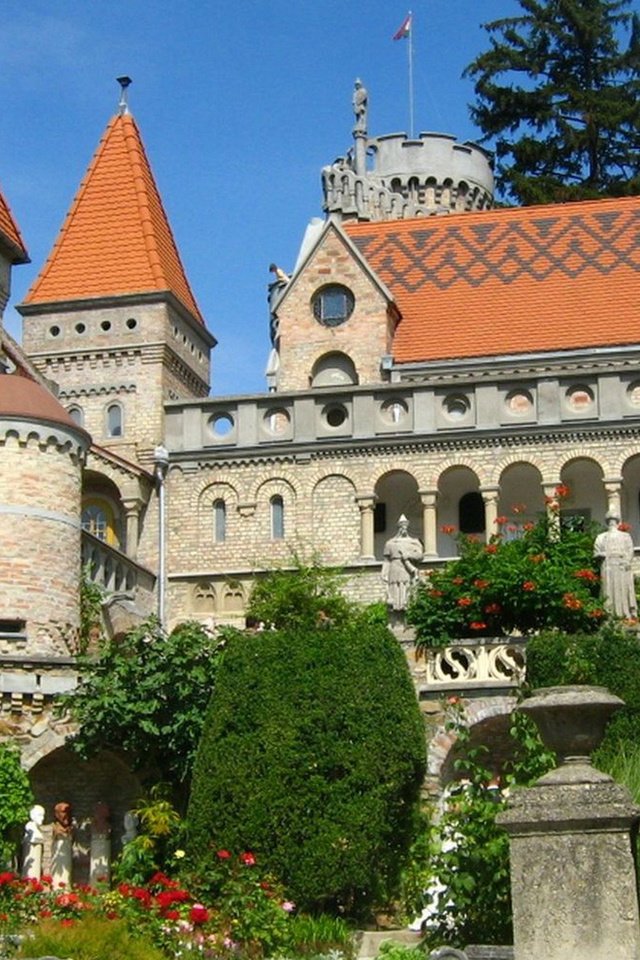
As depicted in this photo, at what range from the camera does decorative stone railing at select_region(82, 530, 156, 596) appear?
98.8ft

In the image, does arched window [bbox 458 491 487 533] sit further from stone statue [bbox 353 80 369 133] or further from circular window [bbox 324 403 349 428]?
stone statue [bbox 353 80 369 133]

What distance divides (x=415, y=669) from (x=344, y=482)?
436 inches

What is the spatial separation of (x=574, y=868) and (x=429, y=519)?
73.2 feet

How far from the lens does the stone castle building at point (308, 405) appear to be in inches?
1193

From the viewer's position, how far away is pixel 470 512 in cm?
3450

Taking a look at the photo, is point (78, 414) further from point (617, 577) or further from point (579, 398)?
point (617, 577)

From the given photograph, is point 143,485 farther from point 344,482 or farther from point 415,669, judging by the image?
point 415,669

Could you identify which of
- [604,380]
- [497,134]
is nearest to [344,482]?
[604,380]

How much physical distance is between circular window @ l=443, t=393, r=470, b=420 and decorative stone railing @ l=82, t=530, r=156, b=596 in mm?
6493

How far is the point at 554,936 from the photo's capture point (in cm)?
1105

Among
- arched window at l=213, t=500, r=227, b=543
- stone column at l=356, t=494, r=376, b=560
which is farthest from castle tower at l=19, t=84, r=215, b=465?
stone column at l=356, t=494, r=376, b=560

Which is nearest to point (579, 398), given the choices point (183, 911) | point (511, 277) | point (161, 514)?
point (511, 277)

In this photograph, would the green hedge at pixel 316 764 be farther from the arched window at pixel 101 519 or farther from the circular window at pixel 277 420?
the arched window at pixel 101 519

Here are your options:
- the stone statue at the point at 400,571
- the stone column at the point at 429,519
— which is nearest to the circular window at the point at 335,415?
the stone column at the point at 429,519
